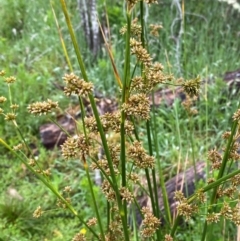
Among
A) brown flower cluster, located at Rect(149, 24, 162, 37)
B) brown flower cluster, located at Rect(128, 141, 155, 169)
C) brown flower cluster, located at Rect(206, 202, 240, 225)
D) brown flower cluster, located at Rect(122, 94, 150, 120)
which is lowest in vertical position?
brown flower cluster, located at Rect(206, 202, 240, 225)

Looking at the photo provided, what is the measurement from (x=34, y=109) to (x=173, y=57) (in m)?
3.11

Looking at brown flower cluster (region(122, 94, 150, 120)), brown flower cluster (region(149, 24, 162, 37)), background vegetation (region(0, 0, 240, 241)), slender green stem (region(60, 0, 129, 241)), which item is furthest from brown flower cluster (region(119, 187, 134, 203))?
background vegetation (region(0, 0, 240, 241))

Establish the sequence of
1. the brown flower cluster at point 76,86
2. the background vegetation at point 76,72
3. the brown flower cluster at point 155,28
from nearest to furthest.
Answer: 1. the brown flower cluster at point 76,86
2. the brown flower cluster at point 155,28
3. the background vegetation at point 76,72

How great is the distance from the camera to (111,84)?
364cm

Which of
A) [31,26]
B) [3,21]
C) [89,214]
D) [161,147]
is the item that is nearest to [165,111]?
[161,147]

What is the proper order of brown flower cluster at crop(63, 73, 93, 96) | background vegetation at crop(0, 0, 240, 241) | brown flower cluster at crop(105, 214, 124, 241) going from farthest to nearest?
background vegetation at crop(0, 0, 240, 241) < brown flower cluster at crop(105, 214, 124, 241) < brown flower cluster at crop(63, 73, 93, 96)

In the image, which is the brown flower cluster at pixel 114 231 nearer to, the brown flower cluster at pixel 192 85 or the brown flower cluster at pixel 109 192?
the brown flower cluster at pixel 109 192

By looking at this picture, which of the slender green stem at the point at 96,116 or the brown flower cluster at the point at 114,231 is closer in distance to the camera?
the slender green stem at the point at 96,116

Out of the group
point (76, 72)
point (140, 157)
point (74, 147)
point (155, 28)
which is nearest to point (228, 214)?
point (140, 157)

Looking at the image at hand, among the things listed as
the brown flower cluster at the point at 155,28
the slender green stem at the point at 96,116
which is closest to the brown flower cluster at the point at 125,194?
the slender green stem at the point at 96,116

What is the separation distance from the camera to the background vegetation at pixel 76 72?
2.41m

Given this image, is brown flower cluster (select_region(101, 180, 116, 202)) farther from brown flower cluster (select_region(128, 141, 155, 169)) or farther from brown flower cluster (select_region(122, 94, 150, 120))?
brown flower cluster (select_region(122, 94, 150, 120))

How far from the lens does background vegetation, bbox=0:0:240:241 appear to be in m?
2.41

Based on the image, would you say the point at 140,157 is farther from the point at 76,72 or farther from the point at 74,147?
the point at 76,72
